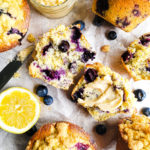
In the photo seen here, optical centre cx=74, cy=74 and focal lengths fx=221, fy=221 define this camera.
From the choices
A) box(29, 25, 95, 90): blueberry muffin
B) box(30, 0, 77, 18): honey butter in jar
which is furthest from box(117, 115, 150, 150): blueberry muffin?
box(30, 0, 77, 18): honey butter in jar

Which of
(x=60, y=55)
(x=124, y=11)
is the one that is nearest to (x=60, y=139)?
(x=60, y=55)

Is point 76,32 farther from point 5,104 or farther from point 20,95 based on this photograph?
point 5,104

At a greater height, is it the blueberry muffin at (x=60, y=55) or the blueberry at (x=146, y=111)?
the blueberry muffin at (x=60, y=55)

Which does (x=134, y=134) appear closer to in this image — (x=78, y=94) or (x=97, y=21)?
(x=78, y=94)

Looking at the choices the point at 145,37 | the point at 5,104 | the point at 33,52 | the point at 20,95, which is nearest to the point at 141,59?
the point at 145,37

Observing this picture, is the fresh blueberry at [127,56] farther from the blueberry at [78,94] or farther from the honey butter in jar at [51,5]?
the honey butter in jar at [51,5]

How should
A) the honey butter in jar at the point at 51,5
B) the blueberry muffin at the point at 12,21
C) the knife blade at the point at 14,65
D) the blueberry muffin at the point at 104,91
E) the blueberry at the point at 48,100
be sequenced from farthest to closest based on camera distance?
the blueberry at the point at 48,100, the knife blade at the point at 14,65, the blueberry muffin at the point at 104,91, the honey butter in jar at the point at 51,5, the blueberry muffin at the point at 12,21

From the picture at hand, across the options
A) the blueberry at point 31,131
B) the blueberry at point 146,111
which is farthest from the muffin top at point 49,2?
the blueberry at point 146,111
